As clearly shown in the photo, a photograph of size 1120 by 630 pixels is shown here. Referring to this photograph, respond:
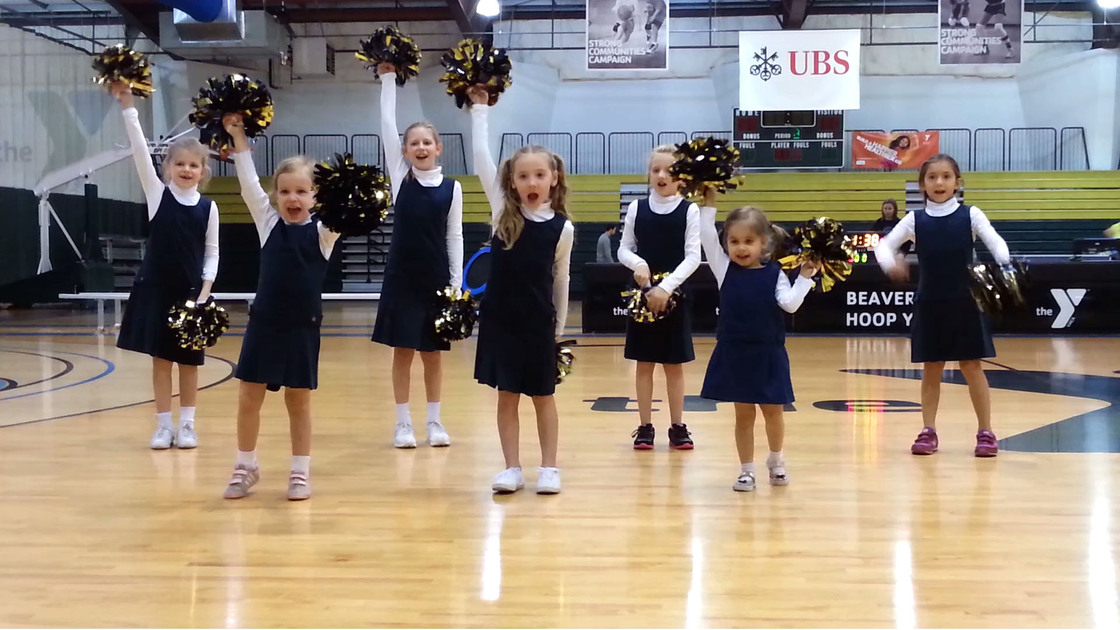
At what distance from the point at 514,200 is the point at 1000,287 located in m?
1.82

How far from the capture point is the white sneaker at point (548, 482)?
3250 millimetres

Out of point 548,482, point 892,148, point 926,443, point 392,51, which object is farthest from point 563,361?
point 892,148

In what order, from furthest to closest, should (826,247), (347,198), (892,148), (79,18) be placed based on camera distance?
(892,148), (79,18), (826,247), (347,198)

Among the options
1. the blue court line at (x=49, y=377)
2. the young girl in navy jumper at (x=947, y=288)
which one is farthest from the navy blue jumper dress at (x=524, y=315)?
the blue court line at (x=49, y=377)

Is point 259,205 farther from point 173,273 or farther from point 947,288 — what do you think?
point 947,288

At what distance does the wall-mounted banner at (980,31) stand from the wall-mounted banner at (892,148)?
5.47 m

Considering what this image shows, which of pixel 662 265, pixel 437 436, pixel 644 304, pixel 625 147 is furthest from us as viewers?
pixel 625 147

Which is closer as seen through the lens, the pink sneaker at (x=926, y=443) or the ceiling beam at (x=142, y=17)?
the pink sneaker at (x=926, y=443)

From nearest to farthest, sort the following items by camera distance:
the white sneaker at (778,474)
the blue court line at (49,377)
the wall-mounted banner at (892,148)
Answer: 1. the white sneaker at (778,474)
2. the blue court line at (49,377)
3. the wall-mounted banner at (892,148)

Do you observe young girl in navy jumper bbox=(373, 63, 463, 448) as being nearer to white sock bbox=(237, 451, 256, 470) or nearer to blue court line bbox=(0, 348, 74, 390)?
white sock bbox=(237, 451, 256, 470)

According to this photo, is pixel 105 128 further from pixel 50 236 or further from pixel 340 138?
pixel 340 138

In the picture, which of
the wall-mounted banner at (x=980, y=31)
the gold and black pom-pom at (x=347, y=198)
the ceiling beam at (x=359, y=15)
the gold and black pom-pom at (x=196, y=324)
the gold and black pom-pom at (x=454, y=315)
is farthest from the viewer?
the ceiling beam at (x=359, y=15)

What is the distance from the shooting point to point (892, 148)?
16.5m

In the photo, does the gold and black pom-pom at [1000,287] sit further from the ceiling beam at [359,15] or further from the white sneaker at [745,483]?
the ceiling beam at [359,15]
